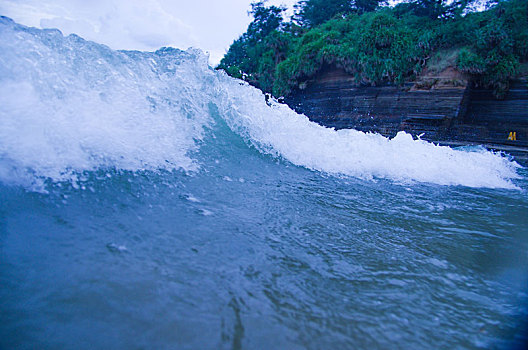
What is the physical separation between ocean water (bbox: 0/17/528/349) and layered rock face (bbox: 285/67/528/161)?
20.1 ft

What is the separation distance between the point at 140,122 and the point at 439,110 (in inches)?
398

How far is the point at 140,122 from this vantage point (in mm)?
3434

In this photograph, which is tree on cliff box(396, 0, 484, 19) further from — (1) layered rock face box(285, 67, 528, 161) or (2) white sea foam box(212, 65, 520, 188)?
(2) white sea foam box(212, 65, 520, 188)

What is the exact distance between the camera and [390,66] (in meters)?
11.2

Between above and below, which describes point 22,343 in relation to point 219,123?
below

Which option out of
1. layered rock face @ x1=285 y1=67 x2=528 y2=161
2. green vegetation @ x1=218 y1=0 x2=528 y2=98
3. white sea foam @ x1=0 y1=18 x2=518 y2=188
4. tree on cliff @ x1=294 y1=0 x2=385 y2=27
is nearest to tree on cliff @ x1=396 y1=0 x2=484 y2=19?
green vegetation @ x1=218 y1=0 x2=528 y2=98

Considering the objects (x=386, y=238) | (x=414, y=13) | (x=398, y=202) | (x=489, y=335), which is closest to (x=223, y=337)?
(x=489, y=335)

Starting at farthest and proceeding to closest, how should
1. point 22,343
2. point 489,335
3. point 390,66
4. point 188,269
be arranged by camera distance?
1. point 390,66
2. point 188,269
3. point 489,335
4. point 22,343

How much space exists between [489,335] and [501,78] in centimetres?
1091

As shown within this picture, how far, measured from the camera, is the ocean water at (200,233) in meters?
1.13

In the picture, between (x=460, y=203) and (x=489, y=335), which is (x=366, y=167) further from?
(x=489, y=335)

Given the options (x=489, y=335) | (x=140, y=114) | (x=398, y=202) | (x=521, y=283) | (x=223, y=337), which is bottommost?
(x=223, y=337)

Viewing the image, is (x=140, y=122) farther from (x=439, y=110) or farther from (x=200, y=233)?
(x=439, y=110)

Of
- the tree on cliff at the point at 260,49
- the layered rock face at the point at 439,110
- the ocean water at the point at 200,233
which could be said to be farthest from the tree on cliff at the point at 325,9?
the ocean water at the point at 200,233
